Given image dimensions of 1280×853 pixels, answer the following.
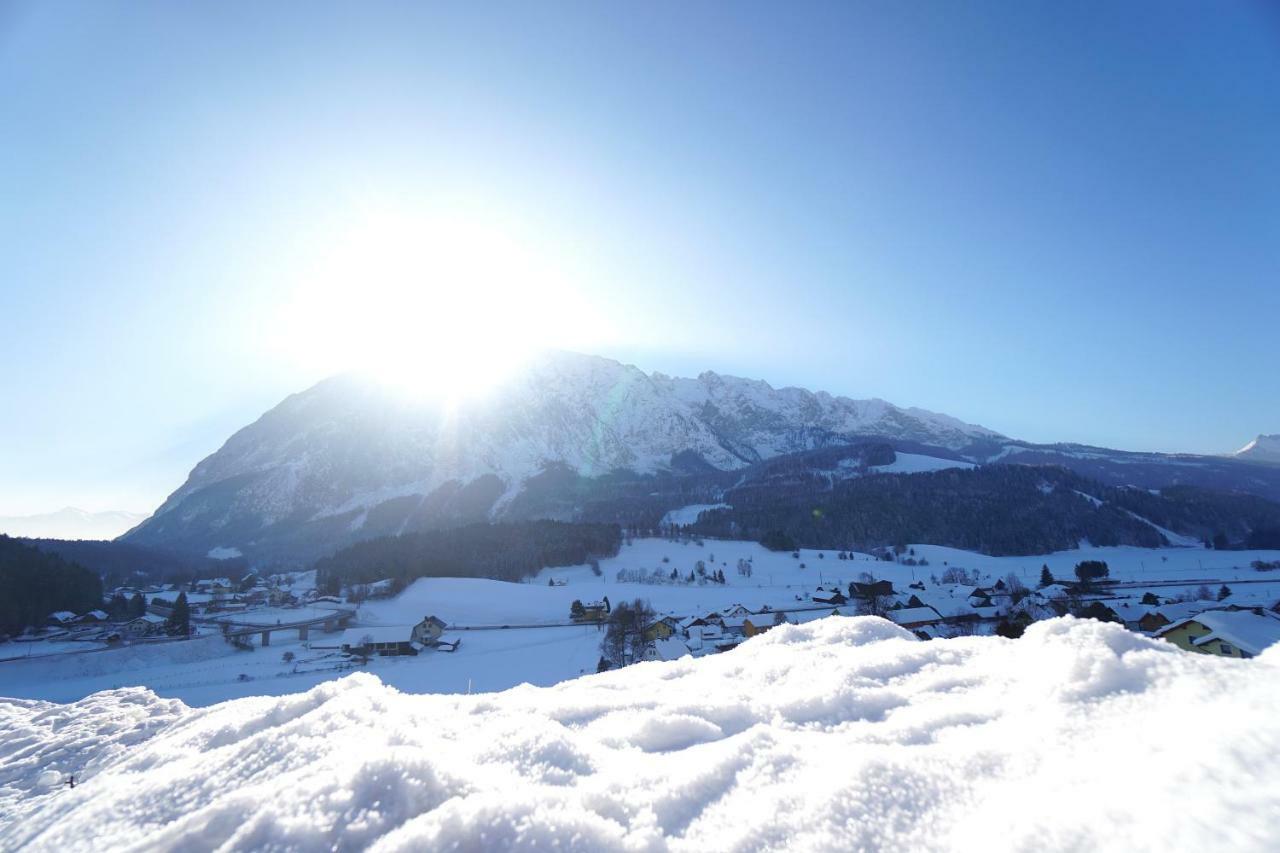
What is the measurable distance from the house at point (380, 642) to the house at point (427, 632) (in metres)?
0.53

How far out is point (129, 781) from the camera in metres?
3.01

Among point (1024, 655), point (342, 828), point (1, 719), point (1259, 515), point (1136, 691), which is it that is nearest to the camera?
point (342, 828)

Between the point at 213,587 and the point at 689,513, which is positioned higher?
the point at 689,513

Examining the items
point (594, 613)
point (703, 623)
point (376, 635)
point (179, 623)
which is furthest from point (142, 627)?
point (703, 623)

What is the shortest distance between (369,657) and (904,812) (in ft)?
190

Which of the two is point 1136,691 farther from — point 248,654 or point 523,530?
point 523,530

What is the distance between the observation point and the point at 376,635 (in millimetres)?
57344

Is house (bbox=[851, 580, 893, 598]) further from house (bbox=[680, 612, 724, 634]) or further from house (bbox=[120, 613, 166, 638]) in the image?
house (bbox=[120, 613, 166, 638])

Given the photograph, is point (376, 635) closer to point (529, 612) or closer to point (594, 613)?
point (529, 612)

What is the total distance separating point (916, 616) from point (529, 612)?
148 ft

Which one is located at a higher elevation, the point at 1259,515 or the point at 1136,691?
the point at 1136,691

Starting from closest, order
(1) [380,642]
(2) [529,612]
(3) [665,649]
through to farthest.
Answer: (3) [665,649]
(1) [380,642]
(2) [529,612]

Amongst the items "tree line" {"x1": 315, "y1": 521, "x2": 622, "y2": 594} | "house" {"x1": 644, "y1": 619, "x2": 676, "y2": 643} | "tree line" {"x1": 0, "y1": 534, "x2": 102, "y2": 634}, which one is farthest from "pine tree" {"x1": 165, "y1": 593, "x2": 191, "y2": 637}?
"house" {"x1": 644, "y1": 619, "x2": 676, "y2": 643}

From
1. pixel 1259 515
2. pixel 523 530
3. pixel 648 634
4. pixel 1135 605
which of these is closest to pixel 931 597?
pixel 1135 605
